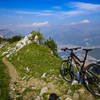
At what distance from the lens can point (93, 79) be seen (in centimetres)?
798

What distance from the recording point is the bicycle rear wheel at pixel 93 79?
785 cm

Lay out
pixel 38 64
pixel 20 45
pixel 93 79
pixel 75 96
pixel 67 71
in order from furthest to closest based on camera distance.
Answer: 1. pixel 20 45
2. pixel 38 64
3. pixel 67 71
4. pixel 75 96
5. pixel 93 79

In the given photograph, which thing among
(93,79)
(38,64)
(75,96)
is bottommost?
(38,64)

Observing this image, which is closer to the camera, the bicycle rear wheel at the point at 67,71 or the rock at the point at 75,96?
the rock at the point at 75,96

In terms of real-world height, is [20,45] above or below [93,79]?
below

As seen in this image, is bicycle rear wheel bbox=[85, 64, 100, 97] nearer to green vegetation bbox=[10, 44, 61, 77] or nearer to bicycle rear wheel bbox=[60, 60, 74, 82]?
bicycle rear wheel bbox=[60, 60, 74, 82]

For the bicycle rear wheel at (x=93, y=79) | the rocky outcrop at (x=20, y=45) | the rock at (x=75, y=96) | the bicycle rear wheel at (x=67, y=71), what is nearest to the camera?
the bicycle rear wheel at (x=93, y=79)

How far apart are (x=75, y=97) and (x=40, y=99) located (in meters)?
2.59

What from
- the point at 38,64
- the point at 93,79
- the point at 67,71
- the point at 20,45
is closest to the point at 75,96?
the point at 93,79

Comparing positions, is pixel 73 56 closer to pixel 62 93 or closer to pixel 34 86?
pixel 62 93

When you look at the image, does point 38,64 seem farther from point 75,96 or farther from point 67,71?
point 75,96

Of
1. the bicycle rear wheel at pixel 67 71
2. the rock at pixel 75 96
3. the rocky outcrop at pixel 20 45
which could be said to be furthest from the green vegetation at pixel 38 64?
the rocky outcrop at pixel 20 45

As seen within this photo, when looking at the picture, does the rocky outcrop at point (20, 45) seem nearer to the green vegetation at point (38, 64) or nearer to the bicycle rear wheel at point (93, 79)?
the green vegetation at point (38, 64)

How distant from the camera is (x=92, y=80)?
8.06 m
